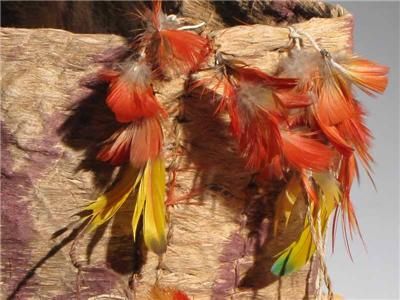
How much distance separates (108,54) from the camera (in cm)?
53

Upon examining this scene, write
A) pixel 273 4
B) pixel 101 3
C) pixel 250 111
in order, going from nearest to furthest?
pixel 250 111
pixel 273 4
pixel 101 3

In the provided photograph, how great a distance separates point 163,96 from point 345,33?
12 cm

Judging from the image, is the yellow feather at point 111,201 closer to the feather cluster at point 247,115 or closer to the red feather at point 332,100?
the feather cluster at point 247,115

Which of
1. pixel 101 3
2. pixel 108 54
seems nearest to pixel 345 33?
pixel 108 54

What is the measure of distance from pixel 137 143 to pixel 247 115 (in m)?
0.07

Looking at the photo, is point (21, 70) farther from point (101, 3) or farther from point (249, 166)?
point (101, 3)

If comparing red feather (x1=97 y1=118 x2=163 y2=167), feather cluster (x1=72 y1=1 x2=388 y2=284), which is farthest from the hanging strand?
red feather (x1=97 y1=118 x2=163 y2=167)

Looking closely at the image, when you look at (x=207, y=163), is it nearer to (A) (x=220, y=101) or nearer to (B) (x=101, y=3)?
(A) (x=220, y=101)

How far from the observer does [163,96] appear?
1.77 feet

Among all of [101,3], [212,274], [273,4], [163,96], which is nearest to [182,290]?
[212,274]

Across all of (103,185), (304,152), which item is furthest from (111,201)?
(304,152)

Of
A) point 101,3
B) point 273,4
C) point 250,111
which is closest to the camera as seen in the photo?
point 250,111

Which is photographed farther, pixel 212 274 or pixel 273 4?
pixel 273 4

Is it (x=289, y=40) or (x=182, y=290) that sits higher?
(x=289, y=40)
